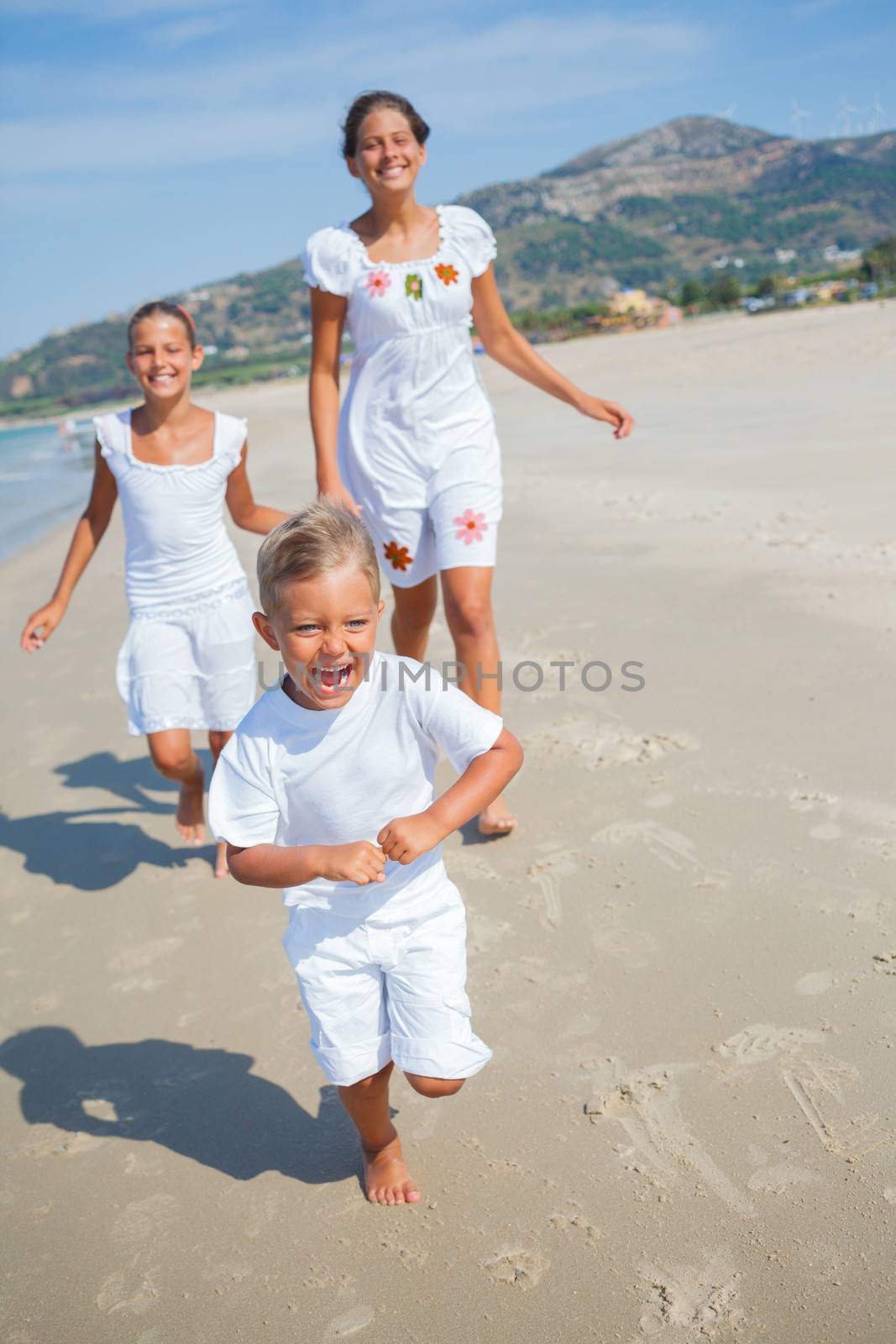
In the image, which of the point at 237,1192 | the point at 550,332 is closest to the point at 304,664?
the point at 237,1192

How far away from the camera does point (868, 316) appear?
23.5m

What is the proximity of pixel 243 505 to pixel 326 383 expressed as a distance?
1.68 ft

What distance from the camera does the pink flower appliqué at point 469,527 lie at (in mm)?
3604

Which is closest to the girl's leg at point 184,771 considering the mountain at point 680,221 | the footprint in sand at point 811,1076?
the footprint in sand at point 811,1076

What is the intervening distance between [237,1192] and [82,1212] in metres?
0.33

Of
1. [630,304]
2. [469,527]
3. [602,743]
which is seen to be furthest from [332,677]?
[630,304]

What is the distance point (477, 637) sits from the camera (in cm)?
369

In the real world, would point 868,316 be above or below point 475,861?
above

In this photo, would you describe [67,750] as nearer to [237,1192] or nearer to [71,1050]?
[71,1050]

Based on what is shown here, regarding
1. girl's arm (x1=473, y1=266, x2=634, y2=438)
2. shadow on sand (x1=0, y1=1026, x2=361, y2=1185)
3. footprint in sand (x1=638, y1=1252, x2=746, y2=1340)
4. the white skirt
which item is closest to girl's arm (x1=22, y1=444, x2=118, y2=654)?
the white skirt

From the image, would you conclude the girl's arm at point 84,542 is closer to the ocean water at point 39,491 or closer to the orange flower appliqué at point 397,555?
the orange flower appliqué at point 397,555

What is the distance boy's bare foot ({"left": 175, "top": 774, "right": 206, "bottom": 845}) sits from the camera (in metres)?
3.97

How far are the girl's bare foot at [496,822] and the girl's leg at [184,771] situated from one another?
1.04 meters

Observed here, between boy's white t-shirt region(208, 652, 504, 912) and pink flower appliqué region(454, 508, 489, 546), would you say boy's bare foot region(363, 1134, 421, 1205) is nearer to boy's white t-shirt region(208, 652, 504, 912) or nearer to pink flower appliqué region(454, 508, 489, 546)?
boy's white t-shirt region(208, 652, 504, 912)
